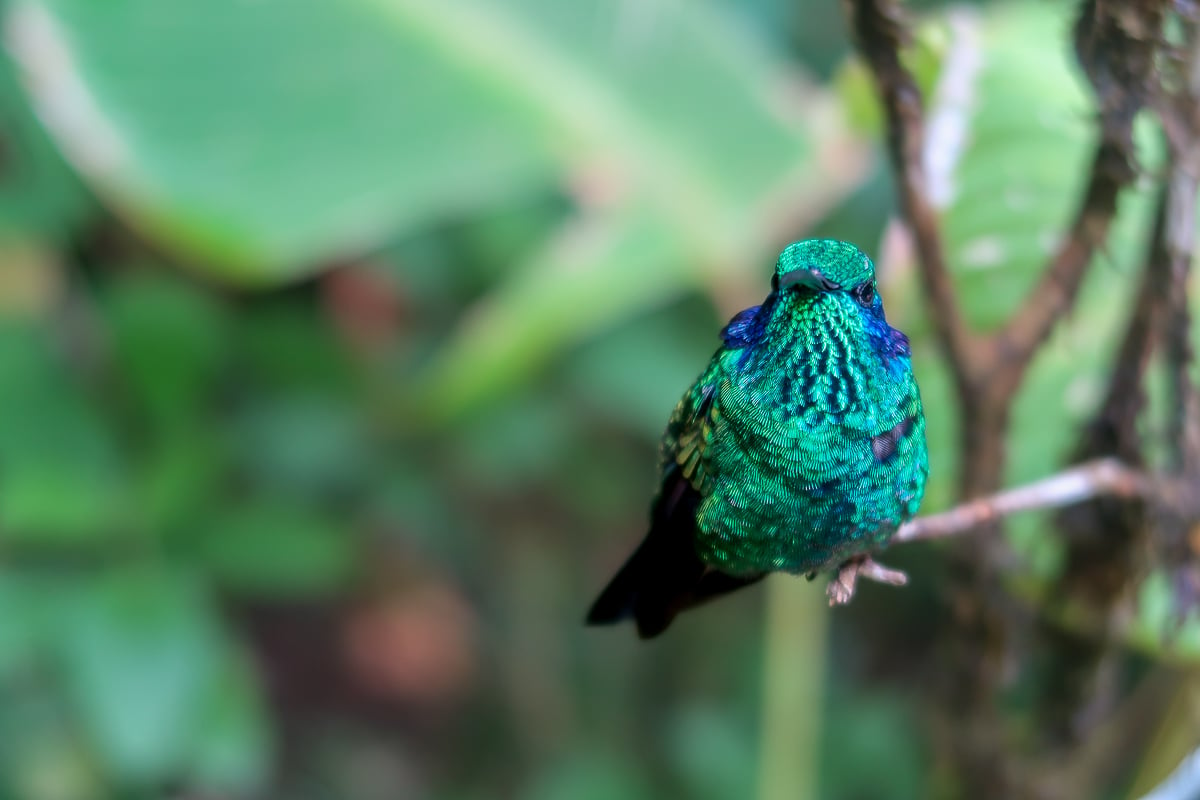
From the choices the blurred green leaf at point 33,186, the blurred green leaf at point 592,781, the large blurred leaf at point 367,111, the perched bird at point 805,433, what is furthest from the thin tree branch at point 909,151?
the blurred green leaf at point 33,186

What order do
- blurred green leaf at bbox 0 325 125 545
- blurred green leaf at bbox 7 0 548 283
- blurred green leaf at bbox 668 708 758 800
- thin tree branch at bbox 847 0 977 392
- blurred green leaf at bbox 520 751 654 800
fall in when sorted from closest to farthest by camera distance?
thin tree branch at bbox 847 0 977 392 → blurred green leaf at bbox 7 0 548 283 → blurred green leaf at bbox 0 325 125 545 → blurred green leaf at bbox 668 708 758 800 → blurred green leaf at bbox 520 751 654 800

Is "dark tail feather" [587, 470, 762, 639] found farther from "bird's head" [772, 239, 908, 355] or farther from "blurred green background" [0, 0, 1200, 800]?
"blurred green background" [0, 0, 1200, 800]

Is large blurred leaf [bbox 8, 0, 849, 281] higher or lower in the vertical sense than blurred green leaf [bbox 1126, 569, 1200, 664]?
higher

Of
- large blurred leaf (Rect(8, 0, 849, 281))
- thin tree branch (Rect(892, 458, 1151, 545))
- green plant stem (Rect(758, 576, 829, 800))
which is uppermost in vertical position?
large blurred leaf (Rect(8, 0, 849, 281))

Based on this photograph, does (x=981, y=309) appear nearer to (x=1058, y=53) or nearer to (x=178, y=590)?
(x=1058, y=53)

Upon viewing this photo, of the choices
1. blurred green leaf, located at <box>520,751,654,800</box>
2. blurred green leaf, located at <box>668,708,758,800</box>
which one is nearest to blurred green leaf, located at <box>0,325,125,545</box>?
blurred green leaf, located at <box>520,751,654,800</box>

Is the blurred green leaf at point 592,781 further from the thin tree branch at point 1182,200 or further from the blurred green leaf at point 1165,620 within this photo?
the thin tree branch at point 1182,200

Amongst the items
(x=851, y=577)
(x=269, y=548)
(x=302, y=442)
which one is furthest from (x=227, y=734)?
(x=851, y=577)

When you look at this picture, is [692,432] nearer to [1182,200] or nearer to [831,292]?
[831,292]
